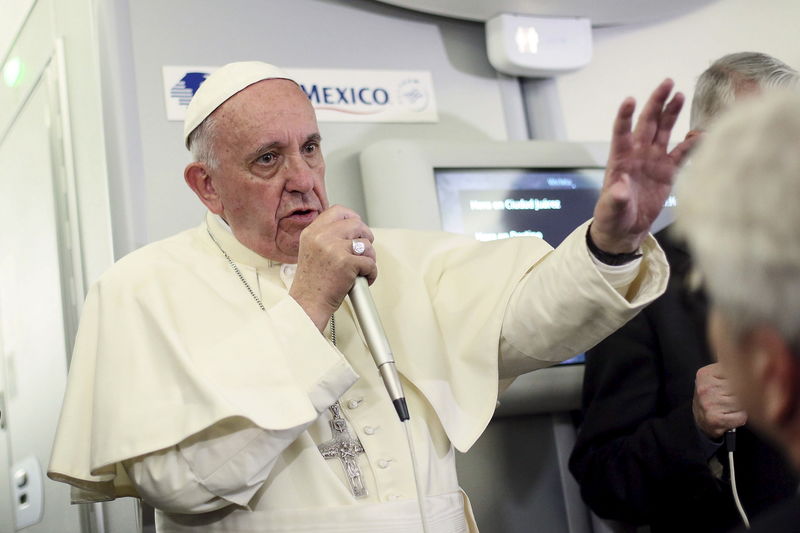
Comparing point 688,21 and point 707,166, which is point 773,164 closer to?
point 707,166

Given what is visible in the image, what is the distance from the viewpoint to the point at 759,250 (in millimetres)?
1055

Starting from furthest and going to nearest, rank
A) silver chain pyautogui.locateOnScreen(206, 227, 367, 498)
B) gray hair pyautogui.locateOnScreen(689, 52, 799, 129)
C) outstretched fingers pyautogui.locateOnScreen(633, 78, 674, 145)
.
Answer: gray hair pyautogui.locateOnScreen(689, 52, 799, 129), silver chain pyautogui.locateOnScreen(206, 227, 367, 498), outstretched fingers pyautogui.locateOnScreen(633, 78, 674, 145)

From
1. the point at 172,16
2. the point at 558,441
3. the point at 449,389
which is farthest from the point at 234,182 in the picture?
the point at 558,441

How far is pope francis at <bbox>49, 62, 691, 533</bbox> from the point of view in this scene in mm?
2139

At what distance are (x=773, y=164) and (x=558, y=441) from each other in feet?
8.17

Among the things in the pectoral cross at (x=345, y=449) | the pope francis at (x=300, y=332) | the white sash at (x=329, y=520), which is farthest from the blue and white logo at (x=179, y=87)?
the white sash at (x=329, y=520)

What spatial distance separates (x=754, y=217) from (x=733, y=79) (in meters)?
2.19

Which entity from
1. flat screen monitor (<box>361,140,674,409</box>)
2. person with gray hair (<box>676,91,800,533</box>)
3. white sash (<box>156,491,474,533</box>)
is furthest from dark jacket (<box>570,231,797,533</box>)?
person with gray hair (<box>676,91,800,533</box>)

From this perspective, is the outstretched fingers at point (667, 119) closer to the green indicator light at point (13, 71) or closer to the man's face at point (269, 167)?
the man's face at point (269, 167)

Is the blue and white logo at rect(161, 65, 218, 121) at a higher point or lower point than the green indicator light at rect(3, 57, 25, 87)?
lower

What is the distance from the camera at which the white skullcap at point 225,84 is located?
2.65 metres

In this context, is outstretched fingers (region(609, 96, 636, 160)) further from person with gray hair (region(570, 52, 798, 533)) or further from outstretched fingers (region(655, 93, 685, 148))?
person with gray hair (region(570, 52, 798, 533))

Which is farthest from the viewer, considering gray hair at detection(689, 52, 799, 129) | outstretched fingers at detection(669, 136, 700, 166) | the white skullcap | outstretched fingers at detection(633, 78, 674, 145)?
gray hair at detection(689, 52, 799, 129)

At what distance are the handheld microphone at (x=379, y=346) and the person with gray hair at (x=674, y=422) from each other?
2.81 feet
